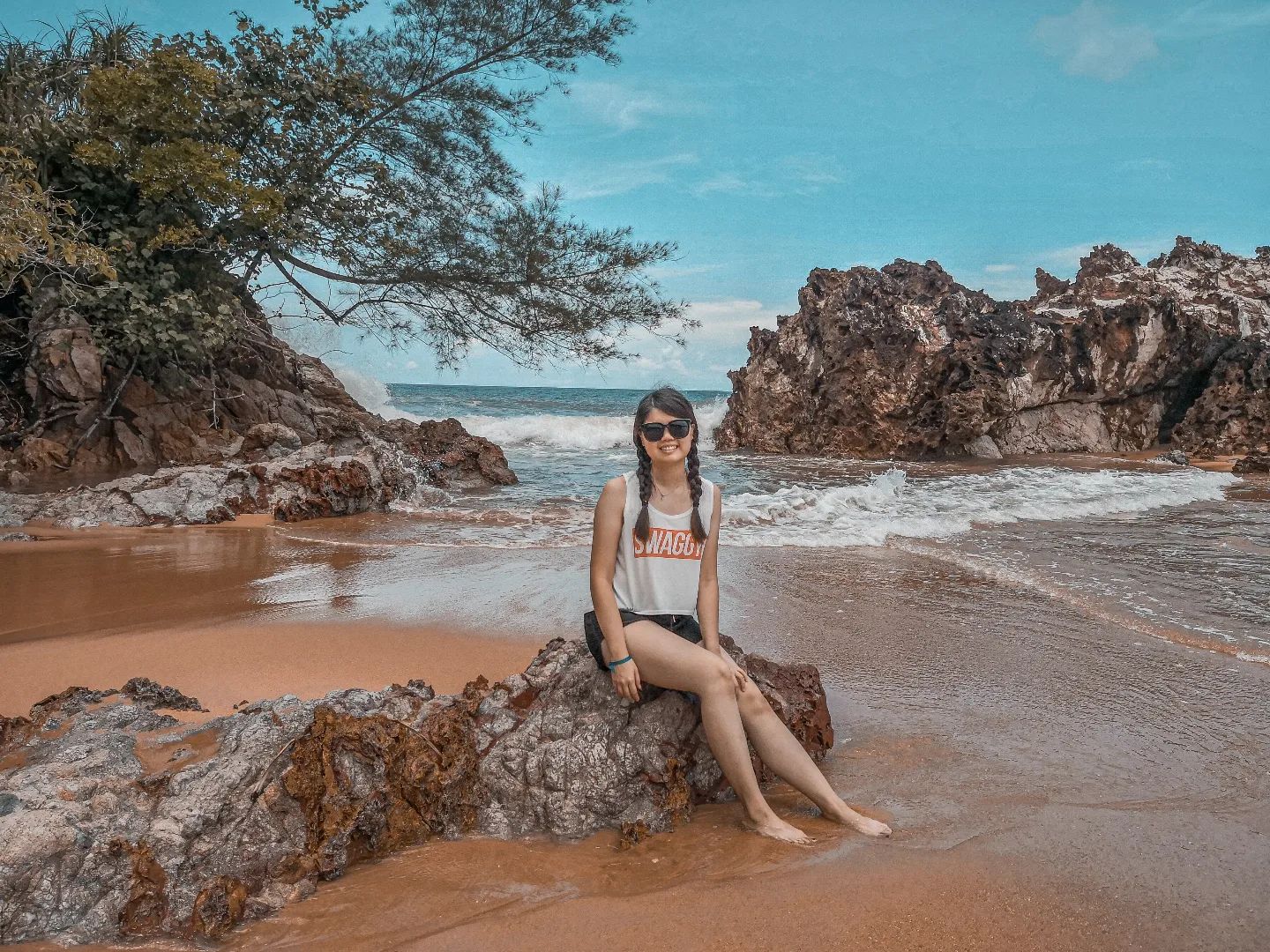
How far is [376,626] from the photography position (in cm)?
449

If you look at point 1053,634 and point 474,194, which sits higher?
point 474,194

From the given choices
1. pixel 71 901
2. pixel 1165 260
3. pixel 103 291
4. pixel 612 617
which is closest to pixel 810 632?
pixel 612 617

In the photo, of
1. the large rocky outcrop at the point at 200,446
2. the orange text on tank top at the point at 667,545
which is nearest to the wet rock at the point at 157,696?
the orange text on tank top at the point at 667,545

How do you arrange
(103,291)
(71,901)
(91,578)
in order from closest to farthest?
1. (71,901)
2. (91,578)
3. (103,291)

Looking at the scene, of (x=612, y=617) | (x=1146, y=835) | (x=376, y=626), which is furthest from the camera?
(x=376, y=626)

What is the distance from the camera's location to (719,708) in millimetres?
2609

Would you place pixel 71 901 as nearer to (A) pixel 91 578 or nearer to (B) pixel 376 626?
(B) pixel 376 626

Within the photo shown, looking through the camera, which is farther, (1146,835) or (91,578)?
(91,578)

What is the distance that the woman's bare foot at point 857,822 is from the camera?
247cm

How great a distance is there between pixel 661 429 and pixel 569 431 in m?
23.3

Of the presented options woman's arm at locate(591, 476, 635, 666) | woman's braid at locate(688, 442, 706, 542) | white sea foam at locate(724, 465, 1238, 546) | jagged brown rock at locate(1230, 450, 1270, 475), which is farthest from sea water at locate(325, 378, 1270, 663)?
woman's arm at locate(591, 476, 635, 666)

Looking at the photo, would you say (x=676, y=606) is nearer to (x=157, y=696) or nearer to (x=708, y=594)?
(x=708, y=594)

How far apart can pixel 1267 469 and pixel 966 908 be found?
1464 cm

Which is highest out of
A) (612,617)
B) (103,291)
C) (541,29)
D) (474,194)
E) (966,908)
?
(541,29)
